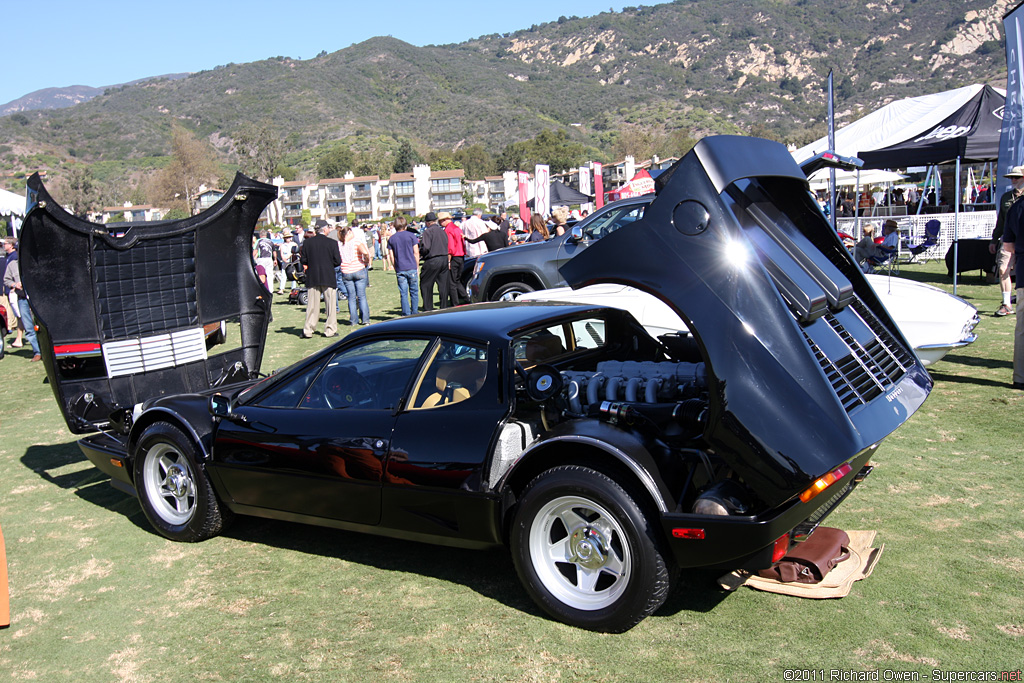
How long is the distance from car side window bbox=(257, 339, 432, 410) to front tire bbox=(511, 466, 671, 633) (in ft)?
3.68

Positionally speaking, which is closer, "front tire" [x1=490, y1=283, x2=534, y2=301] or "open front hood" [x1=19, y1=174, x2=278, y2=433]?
"open front hood" [x1=19, y1=174, x2=278, y2=433]

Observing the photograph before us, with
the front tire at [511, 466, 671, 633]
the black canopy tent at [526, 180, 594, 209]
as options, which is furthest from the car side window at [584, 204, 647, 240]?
the black canopy tent at [526, 180, 594, 209]

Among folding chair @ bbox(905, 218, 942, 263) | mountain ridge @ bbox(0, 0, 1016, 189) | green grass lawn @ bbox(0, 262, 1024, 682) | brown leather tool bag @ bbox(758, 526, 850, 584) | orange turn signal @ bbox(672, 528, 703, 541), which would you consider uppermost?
mountain ridge @ bbox(0, 0, 1016, 189)

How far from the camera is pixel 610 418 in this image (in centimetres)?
343

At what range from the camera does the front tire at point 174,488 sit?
181 inches

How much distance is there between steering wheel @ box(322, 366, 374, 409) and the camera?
4.16m

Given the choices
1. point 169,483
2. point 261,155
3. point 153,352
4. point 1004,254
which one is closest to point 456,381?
point 169,483

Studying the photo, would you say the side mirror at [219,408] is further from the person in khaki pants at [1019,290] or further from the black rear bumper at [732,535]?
the person in khaki pants at [1019,290]

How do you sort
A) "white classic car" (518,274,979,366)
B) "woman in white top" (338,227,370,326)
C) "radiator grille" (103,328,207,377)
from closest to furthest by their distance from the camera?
"radiator grille" (103,328,207,377) < "white classic car" (518,274,979,366) < "woman in white top" (338,227,370,326)

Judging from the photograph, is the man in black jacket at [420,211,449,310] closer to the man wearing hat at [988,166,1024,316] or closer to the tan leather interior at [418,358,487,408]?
the man wearing hat at [988,166,1024,316]

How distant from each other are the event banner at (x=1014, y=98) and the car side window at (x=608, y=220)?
5135 millimetres

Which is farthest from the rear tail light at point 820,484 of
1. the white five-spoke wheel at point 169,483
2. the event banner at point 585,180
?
the event banner at point 585,180

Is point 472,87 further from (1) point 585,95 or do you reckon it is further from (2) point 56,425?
(2) point 56,425

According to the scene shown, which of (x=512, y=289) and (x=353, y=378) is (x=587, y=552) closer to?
(x=353, y=378)
